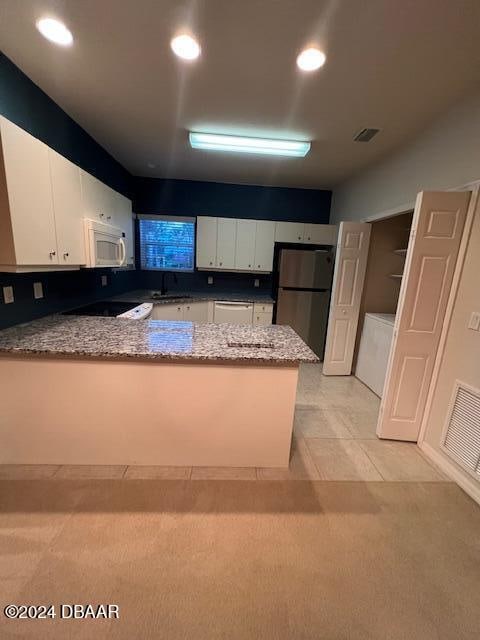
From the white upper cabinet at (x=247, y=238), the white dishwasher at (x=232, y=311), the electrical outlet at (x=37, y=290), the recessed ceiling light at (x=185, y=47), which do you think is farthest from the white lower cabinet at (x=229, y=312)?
the recessed ceiling light at (x=185, y=47)

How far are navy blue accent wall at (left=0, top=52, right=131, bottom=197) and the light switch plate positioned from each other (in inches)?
135

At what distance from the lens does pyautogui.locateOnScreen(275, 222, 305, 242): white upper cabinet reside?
4117mm

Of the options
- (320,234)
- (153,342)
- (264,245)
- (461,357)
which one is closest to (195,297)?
(264,245)

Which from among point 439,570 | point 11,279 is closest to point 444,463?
point 439,570

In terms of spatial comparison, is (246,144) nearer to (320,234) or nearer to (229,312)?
(320,234)

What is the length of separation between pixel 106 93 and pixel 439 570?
373 cm

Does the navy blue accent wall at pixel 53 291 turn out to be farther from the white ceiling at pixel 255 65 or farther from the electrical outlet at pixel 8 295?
the white ceiling at pixel 255 65

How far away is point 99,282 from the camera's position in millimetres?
3328

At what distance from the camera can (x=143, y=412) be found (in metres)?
1.82

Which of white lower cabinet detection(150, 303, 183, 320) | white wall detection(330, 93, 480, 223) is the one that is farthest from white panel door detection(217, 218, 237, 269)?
white wall detection(330, 93, 480, 223)

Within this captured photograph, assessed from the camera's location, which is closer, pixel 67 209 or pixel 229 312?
pixel 67 209

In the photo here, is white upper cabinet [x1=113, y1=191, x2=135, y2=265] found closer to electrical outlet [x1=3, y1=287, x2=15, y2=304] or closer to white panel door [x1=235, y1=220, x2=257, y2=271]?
electrical outlet [x1=3, y1=287, x2=15, y2=304]

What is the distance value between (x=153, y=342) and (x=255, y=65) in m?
1.89

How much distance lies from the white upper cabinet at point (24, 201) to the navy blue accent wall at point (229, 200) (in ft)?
8.94
